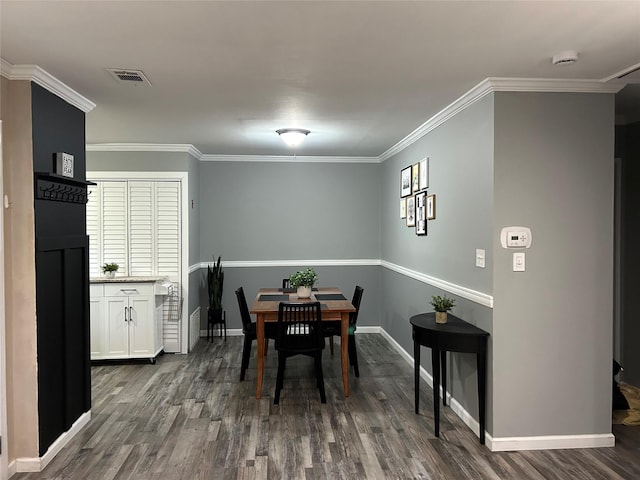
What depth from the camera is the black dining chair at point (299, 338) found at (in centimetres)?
394

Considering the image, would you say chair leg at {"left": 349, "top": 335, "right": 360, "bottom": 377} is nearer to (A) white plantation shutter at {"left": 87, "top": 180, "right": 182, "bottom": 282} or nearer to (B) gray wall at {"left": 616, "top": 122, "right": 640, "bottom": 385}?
(A) white plantation shutter at {"left": 87, "top": 180, "right": 182, "bottom": 282}

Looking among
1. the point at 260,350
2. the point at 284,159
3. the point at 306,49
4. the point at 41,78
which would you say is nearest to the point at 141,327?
the point at 260,350

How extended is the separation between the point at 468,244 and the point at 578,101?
3.91 feet

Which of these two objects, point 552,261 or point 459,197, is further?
point 459,197

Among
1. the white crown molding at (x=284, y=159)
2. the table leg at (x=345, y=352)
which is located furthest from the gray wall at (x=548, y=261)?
the white crown molding at (x=284, y=159)

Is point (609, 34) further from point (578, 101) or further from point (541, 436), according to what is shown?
point (541, 436)

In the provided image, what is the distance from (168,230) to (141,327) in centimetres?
117

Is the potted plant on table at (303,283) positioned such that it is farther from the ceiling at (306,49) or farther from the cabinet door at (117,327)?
the cabinet door at (117,327)

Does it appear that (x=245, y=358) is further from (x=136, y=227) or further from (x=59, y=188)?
(x=59, y=188)

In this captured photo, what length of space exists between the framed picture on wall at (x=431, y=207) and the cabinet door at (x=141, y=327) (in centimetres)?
305

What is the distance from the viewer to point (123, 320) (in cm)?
508

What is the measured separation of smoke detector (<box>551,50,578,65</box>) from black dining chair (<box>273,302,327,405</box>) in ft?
7.81

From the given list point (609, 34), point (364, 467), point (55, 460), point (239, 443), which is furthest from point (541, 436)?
point (55, 460)

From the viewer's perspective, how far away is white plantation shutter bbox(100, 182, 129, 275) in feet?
18.0
